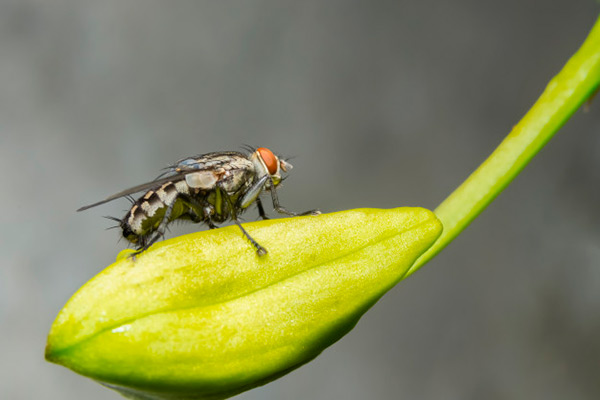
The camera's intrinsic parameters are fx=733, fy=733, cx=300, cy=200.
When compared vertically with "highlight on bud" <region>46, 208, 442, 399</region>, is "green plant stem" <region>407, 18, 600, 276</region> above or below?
above

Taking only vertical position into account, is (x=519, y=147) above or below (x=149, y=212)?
above

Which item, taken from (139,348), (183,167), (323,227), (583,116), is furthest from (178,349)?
(583,116)

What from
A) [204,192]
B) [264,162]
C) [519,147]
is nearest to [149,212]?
[204,192]

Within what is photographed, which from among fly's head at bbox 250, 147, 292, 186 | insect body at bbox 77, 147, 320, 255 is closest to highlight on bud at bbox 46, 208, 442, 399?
insect body at bbox 77, 147, 320, 255

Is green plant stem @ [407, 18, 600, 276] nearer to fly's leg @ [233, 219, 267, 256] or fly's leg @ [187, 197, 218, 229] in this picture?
fly's leg @ [233, 219, 267, 256]

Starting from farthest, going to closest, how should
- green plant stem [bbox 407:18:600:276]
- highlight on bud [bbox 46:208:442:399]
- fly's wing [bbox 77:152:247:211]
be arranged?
fly's wing [bbox 77:152:247:211], green plant stem [bbox 407:18:600:276], highlight on bud [bbox 46:208:442:399]

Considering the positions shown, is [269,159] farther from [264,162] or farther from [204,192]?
[204,192]

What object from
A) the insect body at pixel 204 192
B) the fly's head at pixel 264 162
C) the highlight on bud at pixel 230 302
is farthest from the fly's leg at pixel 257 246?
the fly's head at pixel 264 162
